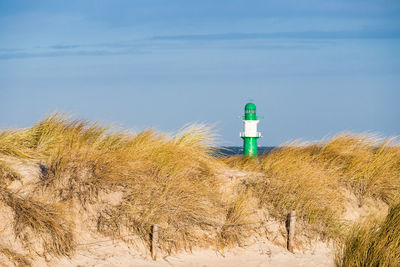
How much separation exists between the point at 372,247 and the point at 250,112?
6587mm

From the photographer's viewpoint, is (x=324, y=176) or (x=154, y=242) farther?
(x=324, y=176)

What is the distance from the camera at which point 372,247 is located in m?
6.03

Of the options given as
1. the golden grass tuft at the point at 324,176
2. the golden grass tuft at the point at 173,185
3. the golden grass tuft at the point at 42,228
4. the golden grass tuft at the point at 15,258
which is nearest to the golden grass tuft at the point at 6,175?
the golden grass tuft at the point at 173,185

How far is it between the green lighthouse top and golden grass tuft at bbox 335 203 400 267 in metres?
5.97

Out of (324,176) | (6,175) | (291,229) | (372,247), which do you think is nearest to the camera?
(372,247)

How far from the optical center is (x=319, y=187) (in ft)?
33.5

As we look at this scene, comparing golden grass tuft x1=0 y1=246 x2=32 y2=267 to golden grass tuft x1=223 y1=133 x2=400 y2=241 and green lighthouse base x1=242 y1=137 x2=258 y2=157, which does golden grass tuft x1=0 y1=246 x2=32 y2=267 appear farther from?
green lighthouse base x1=242 y1=137 x2=258 y2=157

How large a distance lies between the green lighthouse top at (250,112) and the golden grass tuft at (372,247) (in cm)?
597

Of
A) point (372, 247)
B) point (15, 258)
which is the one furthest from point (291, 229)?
point (15, 258)

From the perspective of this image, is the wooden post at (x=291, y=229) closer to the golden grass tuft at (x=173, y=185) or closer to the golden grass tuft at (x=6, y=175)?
the golden grass tuft at (x=173, y=185)

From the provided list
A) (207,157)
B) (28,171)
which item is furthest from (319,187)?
(28,171)

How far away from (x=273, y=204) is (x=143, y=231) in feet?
8.82

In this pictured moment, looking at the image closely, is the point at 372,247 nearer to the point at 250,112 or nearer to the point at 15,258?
the point at 15,258

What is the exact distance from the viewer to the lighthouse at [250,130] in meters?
12.2
